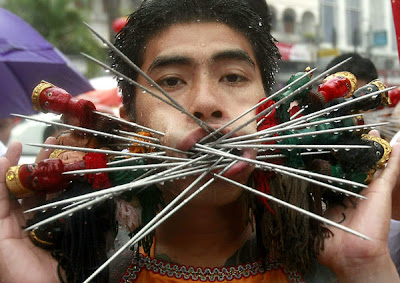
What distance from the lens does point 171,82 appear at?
1.34 metres

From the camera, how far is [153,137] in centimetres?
127

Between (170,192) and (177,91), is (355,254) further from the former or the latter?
(177,91)

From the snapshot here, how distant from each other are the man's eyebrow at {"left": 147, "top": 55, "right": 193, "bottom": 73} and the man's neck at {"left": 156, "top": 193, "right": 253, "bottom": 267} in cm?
42

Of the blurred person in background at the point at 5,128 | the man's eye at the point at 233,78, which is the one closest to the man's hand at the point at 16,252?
the man's eye at the point at 233,78

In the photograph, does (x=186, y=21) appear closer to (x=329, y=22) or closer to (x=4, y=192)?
(x=4, y=192)

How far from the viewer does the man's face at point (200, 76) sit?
122cm

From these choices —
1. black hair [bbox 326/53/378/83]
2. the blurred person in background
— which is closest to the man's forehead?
black hair [bbox 326/53/378/83]

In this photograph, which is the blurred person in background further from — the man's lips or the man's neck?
the man's lips

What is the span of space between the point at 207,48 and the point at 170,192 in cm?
42

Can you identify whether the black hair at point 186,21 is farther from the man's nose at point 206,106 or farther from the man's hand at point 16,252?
the man's hand at point 16,252

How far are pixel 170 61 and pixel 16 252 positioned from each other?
2.19 feet

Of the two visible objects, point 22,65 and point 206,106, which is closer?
point 206,106

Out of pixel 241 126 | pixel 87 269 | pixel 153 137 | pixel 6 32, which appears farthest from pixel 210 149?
pixel 6 32

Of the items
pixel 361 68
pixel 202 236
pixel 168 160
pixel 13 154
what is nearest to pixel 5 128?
pixel 13 154
